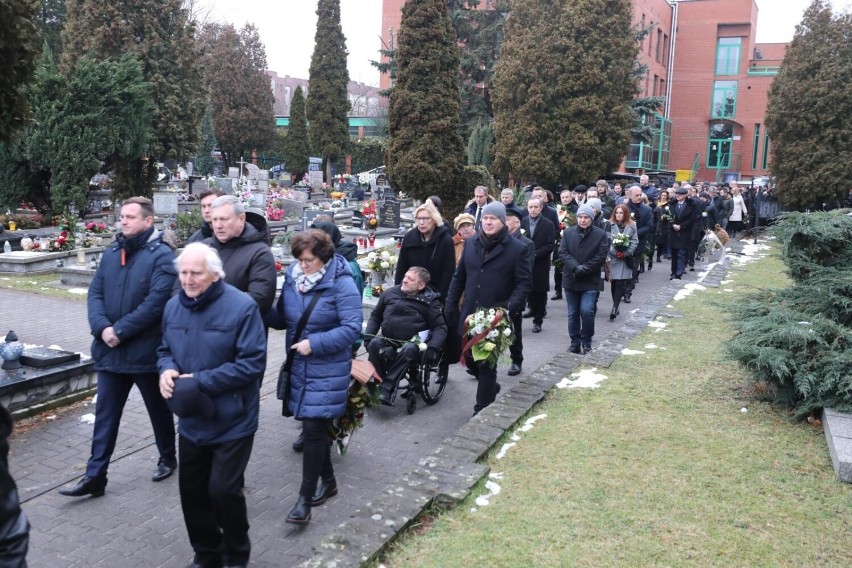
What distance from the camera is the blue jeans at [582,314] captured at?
8.69 meters

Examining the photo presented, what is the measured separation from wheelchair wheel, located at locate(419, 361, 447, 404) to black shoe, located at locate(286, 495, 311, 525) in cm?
252

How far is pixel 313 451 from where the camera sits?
4.54 meters

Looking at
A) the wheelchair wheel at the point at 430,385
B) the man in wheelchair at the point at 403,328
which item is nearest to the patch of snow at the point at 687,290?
the wheelchair wheel at the point at 430,385

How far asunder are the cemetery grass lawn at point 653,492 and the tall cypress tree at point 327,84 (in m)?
38.1

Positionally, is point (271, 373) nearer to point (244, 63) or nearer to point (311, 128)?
point (311, 128)

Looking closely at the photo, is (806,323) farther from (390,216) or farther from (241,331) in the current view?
(390,216)

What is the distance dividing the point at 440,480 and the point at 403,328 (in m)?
2.08

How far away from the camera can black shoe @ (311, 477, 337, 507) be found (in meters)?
4.83

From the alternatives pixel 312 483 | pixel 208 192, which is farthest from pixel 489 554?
pixel 208 192

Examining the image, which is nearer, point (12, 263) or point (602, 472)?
point (602, 472)

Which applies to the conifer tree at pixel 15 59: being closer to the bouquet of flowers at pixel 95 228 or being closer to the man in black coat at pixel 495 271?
the man in black coat at pixel 495 271

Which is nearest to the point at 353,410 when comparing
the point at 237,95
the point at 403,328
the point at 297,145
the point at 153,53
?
the point at 403,328

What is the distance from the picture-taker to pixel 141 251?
4926 mm

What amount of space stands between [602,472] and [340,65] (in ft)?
135
